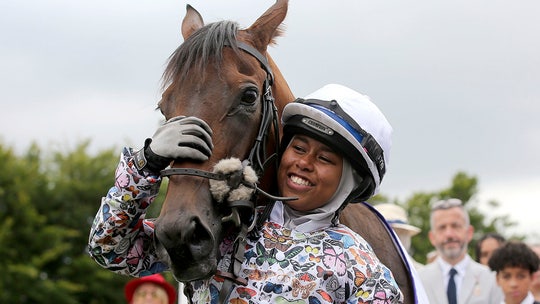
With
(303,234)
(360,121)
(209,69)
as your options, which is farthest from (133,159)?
(360,121)

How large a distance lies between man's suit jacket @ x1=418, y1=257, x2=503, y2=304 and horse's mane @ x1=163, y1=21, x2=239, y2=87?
4.51 m

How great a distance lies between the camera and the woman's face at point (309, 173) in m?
3.49

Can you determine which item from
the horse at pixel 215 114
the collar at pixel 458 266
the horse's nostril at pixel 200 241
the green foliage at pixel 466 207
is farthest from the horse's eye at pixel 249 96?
the green foliage at pixel 466 207

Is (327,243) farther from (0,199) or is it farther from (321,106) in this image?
(0,199)

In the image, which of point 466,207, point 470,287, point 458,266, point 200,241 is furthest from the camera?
point 466,207

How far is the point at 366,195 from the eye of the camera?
146 inches

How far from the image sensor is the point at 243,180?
3.21 meters

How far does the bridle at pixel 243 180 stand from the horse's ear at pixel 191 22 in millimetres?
470

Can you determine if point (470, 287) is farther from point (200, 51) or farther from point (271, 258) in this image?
point (200, 51)

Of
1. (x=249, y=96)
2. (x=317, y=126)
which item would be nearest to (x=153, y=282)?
(x=317, y=126)

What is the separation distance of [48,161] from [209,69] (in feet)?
75.9

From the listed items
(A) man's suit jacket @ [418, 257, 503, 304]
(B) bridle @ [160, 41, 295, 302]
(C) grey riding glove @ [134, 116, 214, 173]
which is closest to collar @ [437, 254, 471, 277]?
(A) man's suit jacket @ [418, 257, 503, 304]

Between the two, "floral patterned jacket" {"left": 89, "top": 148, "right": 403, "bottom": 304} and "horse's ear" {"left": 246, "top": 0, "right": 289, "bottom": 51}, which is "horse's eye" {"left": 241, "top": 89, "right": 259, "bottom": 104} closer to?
"horse's ear" {"left": 246, "top": 0, "right": 289, "bottom": 51}

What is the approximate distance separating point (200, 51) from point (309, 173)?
0.66 m
